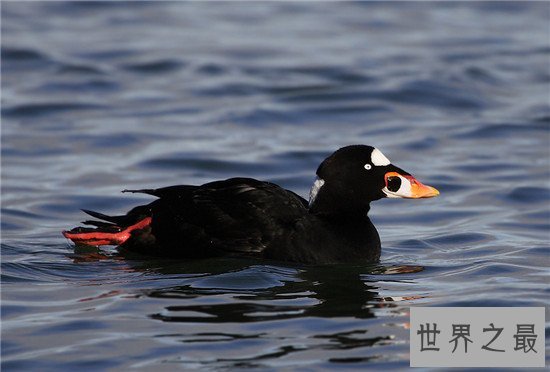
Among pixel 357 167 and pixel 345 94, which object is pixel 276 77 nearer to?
pixel 345 94

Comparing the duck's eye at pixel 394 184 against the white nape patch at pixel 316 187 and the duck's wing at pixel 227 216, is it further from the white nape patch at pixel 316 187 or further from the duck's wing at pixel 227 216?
the duck's wing at pixel 227 216

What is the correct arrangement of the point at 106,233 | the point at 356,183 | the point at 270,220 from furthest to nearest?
the point at 106,233 < the point at 356,183 < the point at 270,220

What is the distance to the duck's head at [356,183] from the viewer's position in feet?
31.2

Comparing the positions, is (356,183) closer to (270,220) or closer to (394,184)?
(394,184)

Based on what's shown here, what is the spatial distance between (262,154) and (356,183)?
544 cm

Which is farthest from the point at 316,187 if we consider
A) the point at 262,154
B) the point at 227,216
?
the point at 262,154

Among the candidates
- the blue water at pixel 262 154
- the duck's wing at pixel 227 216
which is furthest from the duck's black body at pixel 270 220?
the blue water at pixel 262 154

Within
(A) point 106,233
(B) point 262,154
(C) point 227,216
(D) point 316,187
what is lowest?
(A) point 106,233

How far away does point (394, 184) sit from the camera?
962 cm

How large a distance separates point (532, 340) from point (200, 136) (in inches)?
333

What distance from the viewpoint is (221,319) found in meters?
8.07

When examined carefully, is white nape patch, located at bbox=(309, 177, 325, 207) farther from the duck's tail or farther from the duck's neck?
the duck's tail

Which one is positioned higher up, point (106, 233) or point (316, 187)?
point (316, 187)

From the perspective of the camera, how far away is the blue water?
26.2ft
